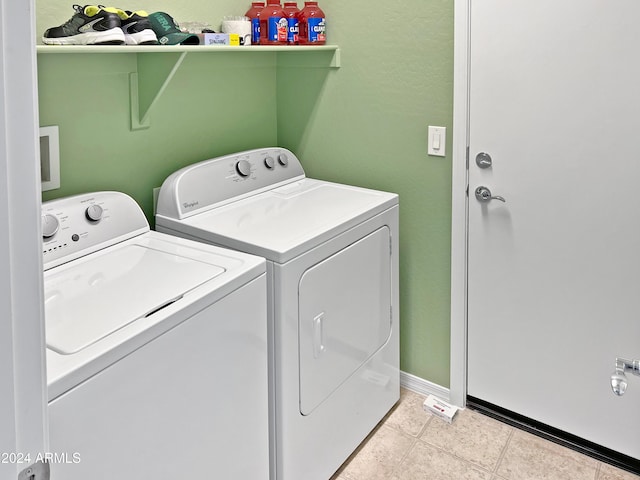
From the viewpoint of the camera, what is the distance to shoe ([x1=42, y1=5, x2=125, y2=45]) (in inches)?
64.0

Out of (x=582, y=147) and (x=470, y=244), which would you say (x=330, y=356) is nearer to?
(x=470, y=244)

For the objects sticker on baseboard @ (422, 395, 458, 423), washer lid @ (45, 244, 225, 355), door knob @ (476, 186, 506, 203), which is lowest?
sticker on baseboard @ (422, 395, 458, 423)

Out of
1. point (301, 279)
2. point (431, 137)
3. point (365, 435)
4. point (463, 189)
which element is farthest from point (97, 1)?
point (365, 435)

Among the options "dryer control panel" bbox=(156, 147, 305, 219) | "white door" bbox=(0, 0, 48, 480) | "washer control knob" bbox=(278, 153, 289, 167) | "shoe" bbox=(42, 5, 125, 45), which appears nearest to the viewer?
"white door" bbox=(0, 0, 48, 480)

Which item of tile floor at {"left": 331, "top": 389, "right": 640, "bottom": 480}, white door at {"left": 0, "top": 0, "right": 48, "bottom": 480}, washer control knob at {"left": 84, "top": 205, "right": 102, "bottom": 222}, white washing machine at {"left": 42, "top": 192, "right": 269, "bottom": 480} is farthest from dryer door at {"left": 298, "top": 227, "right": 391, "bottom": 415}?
white door at {"left": 0, "top": 0, "right": 48, "bottom": 480}

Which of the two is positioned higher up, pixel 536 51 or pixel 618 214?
pixel 536 51

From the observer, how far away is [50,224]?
1.66 metres

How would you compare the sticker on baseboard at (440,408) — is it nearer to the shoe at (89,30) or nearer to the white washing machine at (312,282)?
the white washing machine at (312,282)

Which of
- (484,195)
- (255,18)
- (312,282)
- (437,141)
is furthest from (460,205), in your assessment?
(255,18)

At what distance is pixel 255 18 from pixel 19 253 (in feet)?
6.36

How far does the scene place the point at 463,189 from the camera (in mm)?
2266

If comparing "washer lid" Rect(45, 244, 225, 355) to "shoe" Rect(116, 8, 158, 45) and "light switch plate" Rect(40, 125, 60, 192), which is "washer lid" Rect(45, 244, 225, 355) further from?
"shoe" Rect(116, 8, 158, 45)

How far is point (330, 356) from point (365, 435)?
0.49 meters

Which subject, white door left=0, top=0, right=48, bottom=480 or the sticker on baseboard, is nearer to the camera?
white door left=0, top=0, right=48, bottom=480
